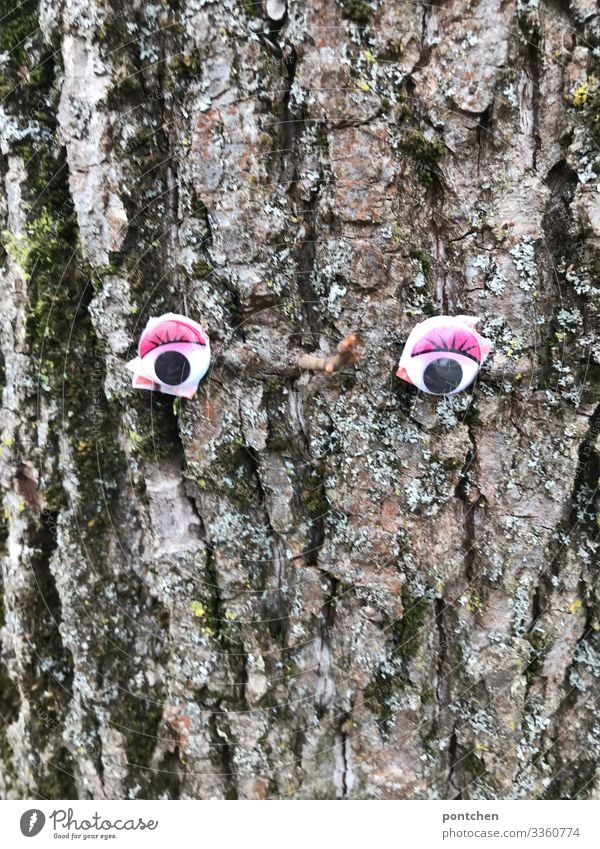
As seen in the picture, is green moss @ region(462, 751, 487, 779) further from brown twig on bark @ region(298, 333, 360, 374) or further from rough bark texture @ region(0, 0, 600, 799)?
brown twig on bark @ region(298, 333, 360, 374)

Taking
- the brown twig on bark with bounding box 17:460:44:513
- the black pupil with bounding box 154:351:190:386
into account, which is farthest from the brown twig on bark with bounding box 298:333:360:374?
the brown twig on bark with bounding box 17:460:44:513

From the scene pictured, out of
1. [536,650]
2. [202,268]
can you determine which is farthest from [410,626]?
[202,268]

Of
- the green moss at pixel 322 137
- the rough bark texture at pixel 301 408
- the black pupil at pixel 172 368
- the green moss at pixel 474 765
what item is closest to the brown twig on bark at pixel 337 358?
the rough bark texture at pixel 301 408

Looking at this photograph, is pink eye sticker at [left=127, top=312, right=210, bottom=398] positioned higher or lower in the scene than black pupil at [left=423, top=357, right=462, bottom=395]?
higher

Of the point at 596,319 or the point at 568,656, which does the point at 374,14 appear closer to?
the point at 596,319

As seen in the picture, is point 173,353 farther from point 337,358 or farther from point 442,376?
point 442,376

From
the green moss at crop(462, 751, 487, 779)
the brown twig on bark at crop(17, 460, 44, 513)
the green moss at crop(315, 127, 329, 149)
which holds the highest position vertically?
the green moss at crop(315, 127, 329, 149)
